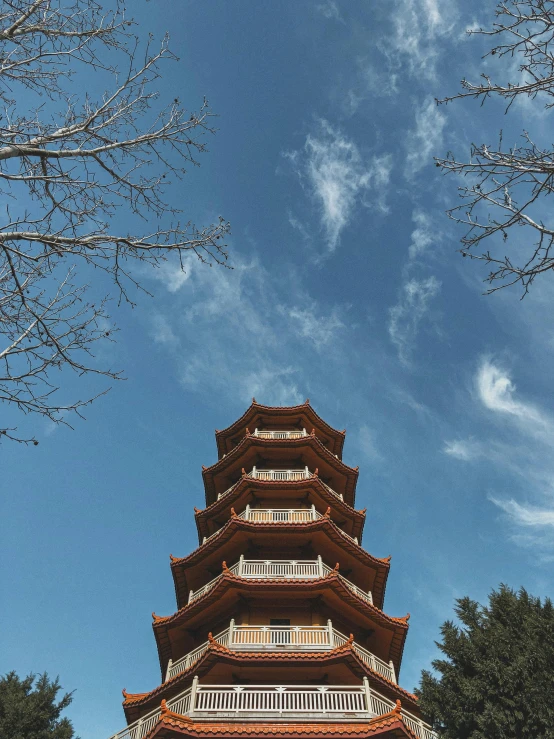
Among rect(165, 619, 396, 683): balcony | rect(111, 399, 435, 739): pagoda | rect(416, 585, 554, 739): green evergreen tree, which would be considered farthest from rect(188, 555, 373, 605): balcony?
rect(416, 585, 554, 739): green evergreen tree

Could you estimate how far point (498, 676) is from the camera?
9.27m

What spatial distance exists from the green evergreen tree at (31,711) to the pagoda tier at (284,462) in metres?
9.84

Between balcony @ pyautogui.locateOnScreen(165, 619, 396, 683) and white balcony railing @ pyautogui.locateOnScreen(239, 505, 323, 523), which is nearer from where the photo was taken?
balcony @ pyautogui.locateOnScreen(165, 619, 396, 683)

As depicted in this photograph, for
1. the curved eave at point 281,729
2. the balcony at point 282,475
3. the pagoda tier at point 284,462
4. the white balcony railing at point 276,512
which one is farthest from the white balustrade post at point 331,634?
the pagoda tier at point 284,462

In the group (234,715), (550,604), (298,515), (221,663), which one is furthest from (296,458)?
(550,604)

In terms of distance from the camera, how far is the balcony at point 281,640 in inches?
609

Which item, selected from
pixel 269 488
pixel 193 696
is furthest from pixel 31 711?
pixel 269 488

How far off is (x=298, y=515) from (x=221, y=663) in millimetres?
6209

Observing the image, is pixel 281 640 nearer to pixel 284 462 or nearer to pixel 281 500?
pixel 281 500

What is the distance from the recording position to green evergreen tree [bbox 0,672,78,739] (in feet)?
52.6

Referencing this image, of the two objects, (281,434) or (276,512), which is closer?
(276,512)

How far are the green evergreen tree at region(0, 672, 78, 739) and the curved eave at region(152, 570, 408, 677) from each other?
3.09 meters

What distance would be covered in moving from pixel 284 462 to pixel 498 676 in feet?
51.3

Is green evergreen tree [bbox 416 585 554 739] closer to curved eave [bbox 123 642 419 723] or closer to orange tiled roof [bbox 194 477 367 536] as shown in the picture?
curved eave [bbox 123 642 419 723]
